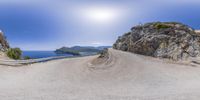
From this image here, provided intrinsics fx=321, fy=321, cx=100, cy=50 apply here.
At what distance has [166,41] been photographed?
2844 cm

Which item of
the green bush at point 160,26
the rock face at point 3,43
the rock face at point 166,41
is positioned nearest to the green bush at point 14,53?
the rock face at point 3,43

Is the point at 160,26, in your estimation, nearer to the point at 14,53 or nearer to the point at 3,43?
the point at 3,43

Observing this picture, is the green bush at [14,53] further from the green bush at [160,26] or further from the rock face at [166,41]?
the green bush at [160,26]

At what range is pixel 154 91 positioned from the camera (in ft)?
51.6

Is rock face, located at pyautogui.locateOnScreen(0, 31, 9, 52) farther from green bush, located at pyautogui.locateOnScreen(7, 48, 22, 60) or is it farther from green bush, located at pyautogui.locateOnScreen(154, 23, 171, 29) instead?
green bush, located at pyautogui.locateOnScreen(154, 23, 171, 29)

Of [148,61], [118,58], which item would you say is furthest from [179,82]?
[118,58]

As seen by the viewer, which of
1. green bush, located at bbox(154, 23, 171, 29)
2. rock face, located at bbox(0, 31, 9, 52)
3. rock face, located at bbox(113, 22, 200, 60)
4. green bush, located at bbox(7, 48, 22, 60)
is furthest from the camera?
green bush, located at bbox(7, 48, 22, 60)

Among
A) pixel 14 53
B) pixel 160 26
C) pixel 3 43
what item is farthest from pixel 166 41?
pixel 14 53

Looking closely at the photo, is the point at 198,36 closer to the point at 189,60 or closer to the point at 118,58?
the point at 189,60

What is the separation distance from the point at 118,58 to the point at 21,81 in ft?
33.6

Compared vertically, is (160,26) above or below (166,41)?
above

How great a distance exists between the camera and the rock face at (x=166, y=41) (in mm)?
27394

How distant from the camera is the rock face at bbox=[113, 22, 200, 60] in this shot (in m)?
27.4

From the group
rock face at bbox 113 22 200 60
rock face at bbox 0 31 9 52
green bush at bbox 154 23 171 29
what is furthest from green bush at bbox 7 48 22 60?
green bush at bbox 154 23 171 29
